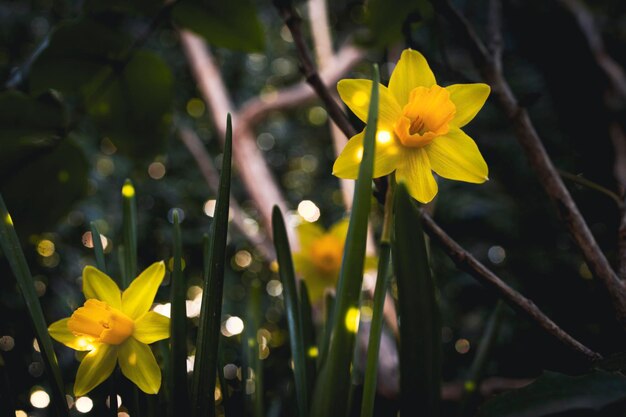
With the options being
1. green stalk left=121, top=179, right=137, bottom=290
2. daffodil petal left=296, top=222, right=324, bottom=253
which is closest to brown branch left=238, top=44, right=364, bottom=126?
daffodil petal left=296, top=222, right=324, bottom=253

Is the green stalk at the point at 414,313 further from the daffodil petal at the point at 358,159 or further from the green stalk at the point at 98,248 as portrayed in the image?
the green stalk at the point at 98,248

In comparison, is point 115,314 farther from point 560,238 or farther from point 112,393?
point 560,238

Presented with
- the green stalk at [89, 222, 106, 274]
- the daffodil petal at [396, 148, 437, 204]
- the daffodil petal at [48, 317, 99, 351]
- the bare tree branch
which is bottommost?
the daffodil petal at [48, 317, 99, 351]

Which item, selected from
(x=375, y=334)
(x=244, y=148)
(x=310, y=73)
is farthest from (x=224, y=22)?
(x=244, y=148)

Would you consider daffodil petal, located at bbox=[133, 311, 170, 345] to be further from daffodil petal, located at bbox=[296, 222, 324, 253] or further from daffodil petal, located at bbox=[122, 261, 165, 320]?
daffodil petal, located at bbox=[296, 222, 324, 253]

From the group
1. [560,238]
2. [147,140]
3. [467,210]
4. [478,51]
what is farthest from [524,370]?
[467,210]
